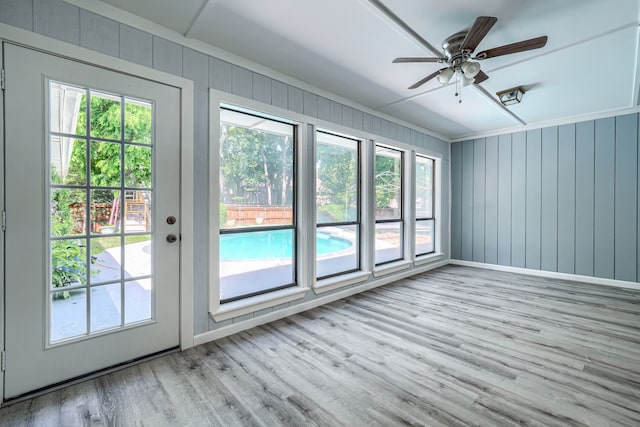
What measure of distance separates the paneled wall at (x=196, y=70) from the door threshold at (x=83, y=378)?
1.07ft

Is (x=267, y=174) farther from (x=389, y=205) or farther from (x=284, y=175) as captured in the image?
(x=389, y=205)

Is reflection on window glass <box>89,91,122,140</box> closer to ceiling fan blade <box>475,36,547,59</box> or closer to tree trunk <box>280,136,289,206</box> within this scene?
tree trunk <box>280,136,289,206</box>

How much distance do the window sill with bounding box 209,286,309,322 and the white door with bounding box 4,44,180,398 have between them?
1.25ft

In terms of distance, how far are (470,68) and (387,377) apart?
7.86 ft

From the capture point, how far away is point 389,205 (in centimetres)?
477

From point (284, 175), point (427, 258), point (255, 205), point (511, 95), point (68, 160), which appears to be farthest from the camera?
point (427, 258)

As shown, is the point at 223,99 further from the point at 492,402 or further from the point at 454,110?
the point at 454,110

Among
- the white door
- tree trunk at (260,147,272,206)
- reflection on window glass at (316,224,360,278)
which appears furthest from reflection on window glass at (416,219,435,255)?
the white door

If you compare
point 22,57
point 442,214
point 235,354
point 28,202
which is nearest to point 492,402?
point 235,354

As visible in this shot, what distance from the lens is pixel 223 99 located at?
102 inches

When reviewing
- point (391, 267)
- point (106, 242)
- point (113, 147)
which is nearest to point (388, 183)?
point (391, 267)

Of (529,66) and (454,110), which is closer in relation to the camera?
(529,66)

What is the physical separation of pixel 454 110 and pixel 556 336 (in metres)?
3.04

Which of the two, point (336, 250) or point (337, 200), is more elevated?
point (337, 200)
